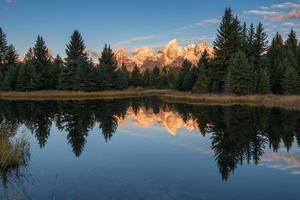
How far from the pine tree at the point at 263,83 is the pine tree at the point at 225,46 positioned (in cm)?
874

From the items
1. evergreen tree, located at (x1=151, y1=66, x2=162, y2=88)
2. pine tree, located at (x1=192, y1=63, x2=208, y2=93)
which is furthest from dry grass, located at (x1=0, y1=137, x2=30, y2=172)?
evergreen tree, located at (x1=151, y1=66, x2=162, y2=88)

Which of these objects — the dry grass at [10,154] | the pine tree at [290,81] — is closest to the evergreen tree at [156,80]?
the pine tree at [290,81]

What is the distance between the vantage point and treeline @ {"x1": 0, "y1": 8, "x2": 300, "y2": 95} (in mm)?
61547

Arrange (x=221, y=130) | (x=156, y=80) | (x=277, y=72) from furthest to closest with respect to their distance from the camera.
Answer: (x=156, y=80), (x=277, y=72), (x=221, y=130)

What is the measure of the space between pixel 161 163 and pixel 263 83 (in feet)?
157

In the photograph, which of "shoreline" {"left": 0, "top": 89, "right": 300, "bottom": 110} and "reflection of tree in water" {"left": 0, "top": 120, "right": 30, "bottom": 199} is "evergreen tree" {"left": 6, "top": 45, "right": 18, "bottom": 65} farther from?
"reflection of tree in water" {"left": 0, "top": 120, "right": 30, "bottom": 199}

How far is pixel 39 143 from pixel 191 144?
9.42 meters

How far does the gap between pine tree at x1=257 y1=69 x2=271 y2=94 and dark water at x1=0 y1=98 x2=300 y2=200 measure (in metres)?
31.5

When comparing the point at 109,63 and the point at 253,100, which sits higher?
the point at 109,63

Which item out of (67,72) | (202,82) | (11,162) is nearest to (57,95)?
(67,72)

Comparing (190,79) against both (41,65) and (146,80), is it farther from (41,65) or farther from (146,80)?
(146,80)

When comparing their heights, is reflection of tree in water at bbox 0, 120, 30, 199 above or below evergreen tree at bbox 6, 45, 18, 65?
below

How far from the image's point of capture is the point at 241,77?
61312mm

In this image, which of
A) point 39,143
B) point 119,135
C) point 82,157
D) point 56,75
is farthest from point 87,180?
point 56,75
